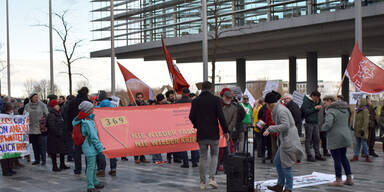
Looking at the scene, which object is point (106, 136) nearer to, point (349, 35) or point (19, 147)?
point (19, 147)

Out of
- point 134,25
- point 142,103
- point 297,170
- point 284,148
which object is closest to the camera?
point 284,148

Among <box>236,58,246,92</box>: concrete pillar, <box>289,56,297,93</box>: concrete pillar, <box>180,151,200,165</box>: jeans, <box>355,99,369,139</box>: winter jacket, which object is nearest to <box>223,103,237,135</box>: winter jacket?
<box>180,151,200,165</box>: jeans

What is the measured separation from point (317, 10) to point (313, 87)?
9.18 m

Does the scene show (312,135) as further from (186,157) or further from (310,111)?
(186,157)

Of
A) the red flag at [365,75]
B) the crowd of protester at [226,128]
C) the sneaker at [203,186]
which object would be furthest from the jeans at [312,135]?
the sneaker at [203,186]

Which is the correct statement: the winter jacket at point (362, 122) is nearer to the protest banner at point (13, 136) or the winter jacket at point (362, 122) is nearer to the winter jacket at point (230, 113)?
the winter jacket at point (230, 113)

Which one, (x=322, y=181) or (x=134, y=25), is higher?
(x=134, y=25)

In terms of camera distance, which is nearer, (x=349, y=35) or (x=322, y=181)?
(x=322, y=181)

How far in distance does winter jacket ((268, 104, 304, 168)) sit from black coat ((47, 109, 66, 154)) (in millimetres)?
6005

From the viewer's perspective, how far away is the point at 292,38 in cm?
3759

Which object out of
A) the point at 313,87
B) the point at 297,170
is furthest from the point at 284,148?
the point at 313,87

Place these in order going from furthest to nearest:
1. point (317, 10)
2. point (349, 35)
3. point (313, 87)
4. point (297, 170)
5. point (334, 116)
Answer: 1. point (313, 87)
2. point (317, 10)
3. point (349, 35)
4. point (297, 170)
5. point (334, 116)

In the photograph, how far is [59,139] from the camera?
40.3ft

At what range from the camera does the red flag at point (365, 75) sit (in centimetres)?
1372
